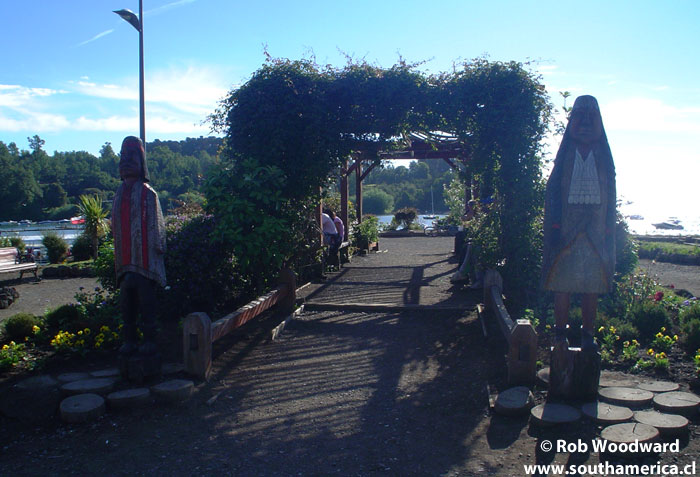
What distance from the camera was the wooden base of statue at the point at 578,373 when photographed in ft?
13.1

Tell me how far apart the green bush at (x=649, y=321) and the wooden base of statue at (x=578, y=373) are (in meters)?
2.11

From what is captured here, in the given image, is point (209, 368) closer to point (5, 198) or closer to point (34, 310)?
point (34, 310)

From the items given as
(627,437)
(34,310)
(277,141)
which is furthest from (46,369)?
(627,437)

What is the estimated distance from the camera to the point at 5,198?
49.6 meters

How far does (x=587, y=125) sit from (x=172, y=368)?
426 centimetres

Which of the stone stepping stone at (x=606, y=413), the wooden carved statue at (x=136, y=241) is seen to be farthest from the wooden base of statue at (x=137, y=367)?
the stone stepping stone at (x=606, y=413)

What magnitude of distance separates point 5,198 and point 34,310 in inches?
1938

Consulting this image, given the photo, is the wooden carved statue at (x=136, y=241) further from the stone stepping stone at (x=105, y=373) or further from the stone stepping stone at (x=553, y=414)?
the stone stepping stone at (x=553, y=414)

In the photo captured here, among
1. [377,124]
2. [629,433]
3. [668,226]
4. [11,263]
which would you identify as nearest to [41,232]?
[11,263]

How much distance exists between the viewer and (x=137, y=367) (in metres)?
4.61

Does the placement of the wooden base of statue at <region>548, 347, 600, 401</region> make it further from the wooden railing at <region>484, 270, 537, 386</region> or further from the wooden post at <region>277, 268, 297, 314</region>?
the wooden post at <region>277, 268, 297, 314</region>

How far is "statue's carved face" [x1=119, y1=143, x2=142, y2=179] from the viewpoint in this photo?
472 centimetres

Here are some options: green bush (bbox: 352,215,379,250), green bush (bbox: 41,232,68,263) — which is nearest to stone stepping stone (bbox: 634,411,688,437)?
green bush (bbox: 352,215,379,250)

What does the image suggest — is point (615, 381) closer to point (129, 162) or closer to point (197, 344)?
point (197, 344)
